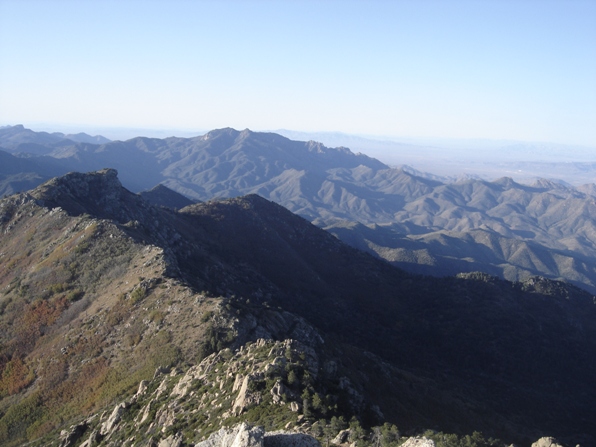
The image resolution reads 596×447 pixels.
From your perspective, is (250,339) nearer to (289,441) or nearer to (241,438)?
(289,441)

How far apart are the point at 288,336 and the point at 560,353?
65.3 meters

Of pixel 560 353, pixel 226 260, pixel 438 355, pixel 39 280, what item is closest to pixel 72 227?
pixel 39 280

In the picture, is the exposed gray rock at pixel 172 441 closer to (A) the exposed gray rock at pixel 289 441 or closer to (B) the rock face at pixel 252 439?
(B) the rock face at pixel 252 439

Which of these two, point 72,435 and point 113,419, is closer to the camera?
point 113,419

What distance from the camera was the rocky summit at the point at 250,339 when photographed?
98.1ft

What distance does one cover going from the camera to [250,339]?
41250 millimetres

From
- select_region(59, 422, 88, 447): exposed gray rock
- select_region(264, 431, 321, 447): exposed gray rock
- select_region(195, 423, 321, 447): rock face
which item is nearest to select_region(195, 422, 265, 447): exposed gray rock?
select_region(195, 423, 321, 447): rock face

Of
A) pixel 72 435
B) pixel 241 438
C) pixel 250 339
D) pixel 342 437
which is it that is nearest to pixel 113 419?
pixel 72 435

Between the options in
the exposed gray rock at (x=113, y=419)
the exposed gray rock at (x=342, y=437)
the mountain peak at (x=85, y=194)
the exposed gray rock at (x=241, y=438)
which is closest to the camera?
the exposed gray rock at (x=241, y=438)

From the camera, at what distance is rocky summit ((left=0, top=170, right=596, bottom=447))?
29906mm

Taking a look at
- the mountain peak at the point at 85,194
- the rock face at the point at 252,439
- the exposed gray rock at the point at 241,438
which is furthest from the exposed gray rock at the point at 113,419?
the mountain peak at the point at 85,194

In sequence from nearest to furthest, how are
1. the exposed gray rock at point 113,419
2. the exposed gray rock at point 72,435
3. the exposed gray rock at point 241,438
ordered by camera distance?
the exposed gray rock at point 241,438
the exposed gray rock at point 113,419
the exposed gray rock at point 72,435

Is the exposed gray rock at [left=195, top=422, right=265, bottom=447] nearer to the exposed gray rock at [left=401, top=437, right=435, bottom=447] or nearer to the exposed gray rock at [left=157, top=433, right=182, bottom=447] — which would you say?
the exposed gray rock at [left=157, top=433, right=182, bottom=447]

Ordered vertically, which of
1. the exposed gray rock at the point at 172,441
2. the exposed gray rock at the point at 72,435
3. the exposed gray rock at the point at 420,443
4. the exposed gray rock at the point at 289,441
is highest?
the exposed gray rock at the point at 289,441
